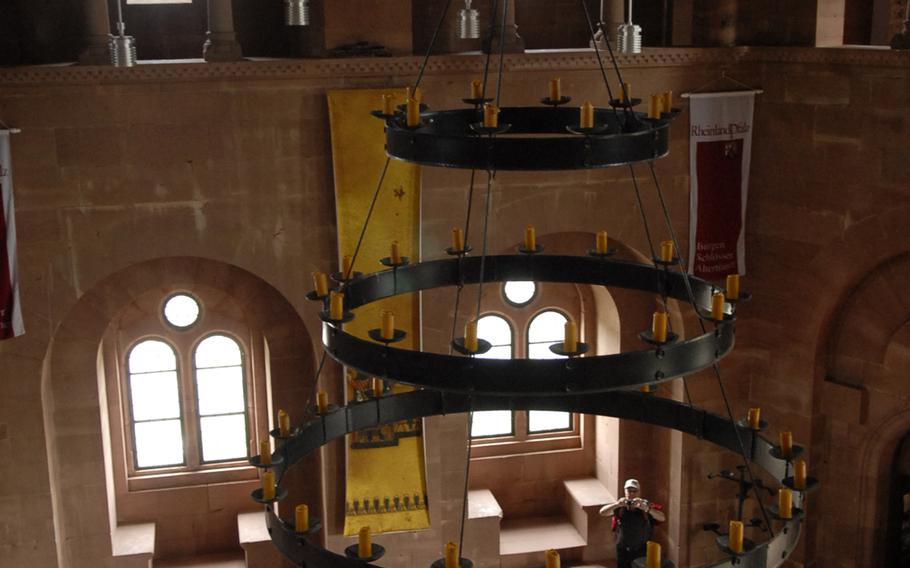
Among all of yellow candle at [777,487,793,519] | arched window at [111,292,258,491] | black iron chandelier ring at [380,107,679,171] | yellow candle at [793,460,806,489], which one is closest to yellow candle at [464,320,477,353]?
black iron chandelier ring at [380,107,679,171]

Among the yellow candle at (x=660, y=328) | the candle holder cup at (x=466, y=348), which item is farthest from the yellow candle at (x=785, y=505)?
the candle holder cup at (x=466, y=348)

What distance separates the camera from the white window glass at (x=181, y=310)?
14.3m

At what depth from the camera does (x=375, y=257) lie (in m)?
13.0

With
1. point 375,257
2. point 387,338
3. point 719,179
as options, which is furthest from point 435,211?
point 387,338

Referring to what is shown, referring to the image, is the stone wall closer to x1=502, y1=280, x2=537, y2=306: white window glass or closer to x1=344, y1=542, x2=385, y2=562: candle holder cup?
x1=502, y1=280, x2=537, y2=306: white window glass

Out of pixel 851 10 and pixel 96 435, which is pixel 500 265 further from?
pixel 851 10

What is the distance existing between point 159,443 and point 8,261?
328 centimetres

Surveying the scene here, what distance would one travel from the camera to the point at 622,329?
14633mm

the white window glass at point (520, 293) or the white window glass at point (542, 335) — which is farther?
the white window glass at point (542, 335)

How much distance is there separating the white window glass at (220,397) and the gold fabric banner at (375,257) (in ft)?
6.17

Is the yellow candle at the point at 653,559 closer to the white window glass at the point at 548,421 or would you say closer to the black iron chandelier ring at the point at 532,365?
the black iron chandelier ring at the point at 532,365

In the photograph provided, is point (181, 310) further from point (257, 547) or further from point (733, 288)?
point (733, 288)

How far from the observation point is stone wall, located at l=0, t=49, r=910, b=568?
12.3m

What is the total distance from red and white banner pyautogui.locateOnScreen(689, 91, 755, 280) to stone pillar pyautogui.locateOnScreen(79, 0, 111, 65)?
20.5ft
